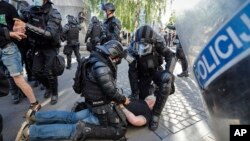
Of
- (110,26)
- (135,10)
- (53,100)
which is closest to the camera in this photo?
(53,100)

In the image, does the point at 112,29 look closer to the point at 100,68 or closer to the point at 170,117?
the point at 170,117

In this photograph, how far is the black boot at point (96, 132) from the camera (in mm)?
3070

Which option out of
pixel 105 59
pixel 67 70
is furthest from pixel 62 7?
pixel 105 59

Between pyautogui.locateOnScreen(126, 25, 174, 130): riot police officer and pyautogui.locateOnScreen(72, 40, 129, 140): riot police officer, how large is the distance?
20.1 inches

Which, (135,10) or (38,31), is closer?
(38,31)

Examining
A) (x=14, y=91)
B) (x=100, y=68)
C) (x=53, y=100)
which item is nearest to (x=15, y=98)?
(x=14, y=91)

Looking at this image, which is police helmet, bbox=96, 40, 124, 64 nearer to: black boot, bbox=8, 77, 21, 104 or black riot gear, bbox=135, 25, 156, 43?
black riot gear, bbox=135, 25, 156, 43

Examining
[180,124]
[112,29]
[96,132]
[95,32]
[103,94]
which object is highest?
[95,32]

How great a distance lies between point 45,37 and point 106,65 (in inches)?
55.6

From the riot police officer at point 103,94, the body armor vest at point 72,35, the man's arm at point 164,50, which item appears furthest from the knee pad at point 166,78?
the body armor vest at point 72,35

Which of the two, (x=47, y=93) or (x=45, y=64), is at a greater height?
(x=45, y=64)

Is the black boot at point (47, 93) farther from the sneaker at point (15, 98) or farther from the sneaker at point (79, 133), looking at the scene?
the sneaker at point (79, 133)

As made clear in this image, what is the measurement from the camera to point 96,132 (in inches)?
123

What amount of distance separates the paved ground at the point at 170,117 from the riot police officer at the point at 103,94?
1.13ft
